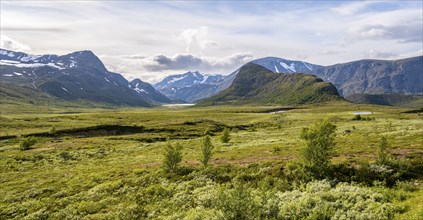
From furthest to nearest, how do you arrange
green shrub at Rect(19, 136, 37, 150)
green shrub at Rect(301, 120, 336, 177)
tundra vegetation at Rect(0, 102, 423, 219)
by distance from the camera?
1. green shrub at Rect(19, 136, 37, 150)
2. green shrub at Rect(301, 120, 336, 177)
3. tundra vegetation at Rect(0, 102, 423, 219)

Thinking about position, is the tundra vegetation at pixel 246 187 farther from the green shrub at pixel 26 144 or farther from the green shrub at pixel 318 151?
the green shrub at pixel 26 144

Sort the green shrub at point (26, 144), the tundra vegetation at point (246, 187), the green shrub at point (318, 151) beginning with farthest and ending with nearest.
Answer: the green shrub at point (26, 144), the green shrub at point (318, 151), the tundra vegetation at point (246, 187)

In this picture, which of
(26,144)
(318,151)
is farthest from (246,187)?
(26,144)

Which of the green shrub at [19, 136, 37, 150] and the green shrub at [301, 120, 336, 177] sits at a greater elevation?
the green shrub at [301, 120, 336, 177]

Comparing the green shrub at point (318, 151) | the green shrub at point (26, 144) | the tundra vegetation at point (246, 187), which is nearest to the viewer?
the tundra vegetation at point (246, 187)

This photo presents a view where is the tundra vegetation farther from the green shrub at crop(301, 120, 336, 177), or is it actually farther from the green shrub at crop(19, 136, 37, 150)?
the green shrub at crop(19, 136, 37, 150)

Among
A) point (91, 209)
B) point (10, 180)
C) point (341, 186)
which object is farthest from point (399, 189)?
point (10, 180)

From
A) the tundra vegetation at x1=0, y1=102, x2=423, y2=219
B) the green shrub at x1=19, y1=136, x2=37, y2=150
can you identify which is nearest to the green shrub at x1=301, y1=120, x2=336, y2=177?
the tundra vegetation at x1=0, y1=102, x2=423, y2=219

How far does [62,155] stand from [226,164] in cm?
4030

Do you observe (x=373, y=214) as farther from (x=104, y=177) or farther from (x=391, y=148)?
(x=104, y=177)

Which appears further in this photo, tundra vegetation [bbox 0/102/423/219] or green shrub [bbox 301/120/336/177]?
green shrub [bbox 301/120/336/177]

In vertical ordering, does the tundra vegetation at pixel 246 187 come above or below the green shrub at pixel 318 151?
below

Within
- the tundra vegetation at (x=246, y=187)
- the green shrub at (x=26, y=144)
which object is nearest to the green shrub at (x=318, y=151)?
the tundra vegetation at (x=246, y=187)

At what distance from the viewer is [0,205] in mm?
36062
